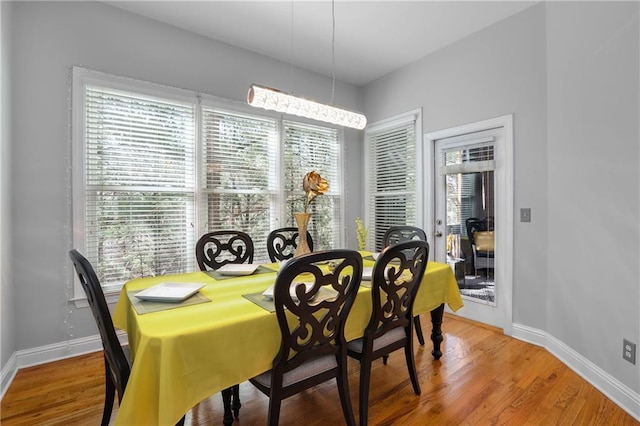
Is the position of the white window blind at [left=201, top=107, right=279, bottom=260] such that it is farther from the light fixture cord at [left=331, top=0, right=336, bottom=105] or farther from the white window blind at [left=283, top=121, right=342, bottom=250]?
the light fixture cord at [left=331, top=0, right=336, bottom=105]

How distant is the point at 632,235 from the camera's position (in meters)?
1.94

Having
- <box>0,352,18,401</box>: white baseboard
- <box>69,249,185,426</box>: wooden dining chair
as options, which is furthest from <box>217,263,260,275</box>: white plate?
<box>0,352,18,401</box>: white baseboard

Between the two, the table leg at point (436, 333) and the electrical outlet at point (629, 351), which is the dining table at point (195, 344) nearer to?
the table leg at point (436, 333)

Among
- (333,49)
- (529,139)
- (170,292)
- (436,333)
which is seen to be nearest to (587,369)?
(436,333)

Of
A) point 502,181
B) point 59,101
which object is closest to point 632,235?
point 502,181

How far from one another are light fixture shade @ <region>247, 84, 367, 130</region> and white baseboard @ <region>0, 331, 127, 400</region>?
243 centimetres

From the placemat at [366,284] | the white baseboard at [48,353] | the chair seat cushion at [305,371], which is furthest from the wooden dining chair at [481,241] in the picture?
the white baseboard at [48,353]

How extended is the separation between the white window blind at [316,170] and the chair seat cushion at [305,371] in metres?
2.39

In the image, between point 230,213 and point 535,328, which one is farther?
point 230,213

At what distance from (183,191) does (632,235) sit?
3.55 m

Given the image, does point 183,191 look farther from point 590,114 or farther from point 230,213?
point 590,114

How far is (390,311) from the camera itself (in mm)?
1812

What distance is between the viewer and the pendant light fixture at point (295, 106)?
1.96m

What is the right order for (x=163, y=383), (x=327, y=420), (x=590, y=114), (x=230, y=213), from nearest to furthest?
(x=163, y=383)
(x=327, y=420)
(x=590, y=114)
(x=230, y=213)
